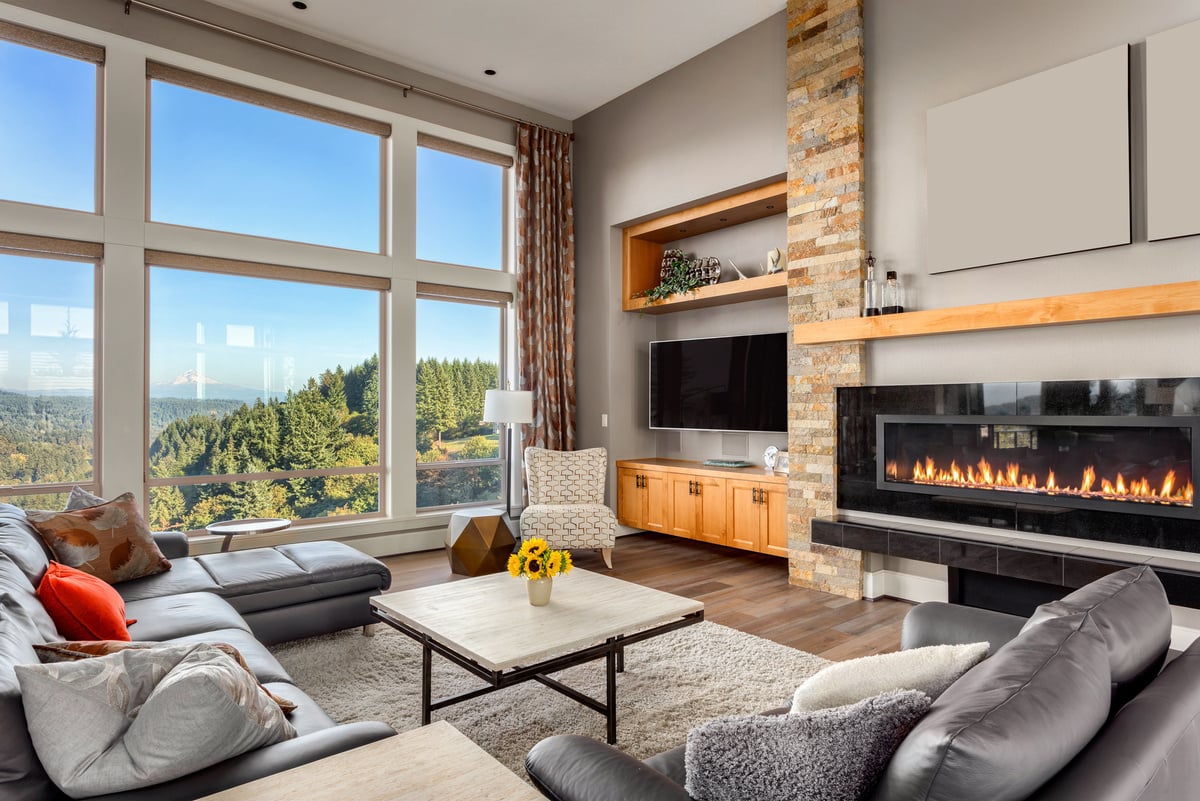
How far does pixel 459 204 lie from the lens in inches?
238

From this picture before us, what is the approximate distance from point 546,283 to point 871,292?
10.2 feet

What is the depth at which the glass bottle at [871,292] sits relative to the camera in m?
4.01

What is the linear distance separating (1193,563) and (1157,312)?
112cm

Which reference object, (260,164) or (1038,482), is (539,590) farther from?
(260,164)

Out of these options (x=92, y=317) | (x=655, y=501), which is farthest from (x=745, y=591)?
(x=92, y=317)

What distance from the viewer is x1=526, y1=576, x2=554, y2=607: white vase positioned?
2.69 m

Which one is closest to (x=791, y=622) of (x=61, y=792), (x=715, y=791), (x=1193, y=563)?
(x=1193, y=563)

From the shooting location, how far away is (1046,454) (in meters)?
3.44

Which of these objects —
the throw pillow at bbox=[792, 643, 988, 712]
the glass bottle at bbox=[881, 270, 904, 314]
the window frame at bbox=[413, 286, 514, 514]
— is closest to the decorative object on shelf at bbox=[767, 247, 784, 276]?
the glass bottle at bbox=[881, 270, 904, 314]

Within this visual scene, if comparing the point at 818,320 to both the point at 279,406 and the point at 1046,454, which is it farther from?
the point at 279,406

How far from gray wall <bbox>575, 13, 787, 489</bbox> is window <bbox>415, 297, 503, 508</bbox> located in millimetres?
922

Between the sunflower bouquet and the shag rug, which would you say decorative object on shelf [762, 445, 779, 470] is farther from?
the sunflower bouquet

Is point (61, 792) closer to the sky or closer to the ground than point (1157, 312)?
closer to the ground

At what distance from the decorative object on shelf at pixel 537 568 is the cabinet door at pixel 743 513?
2609 mm
